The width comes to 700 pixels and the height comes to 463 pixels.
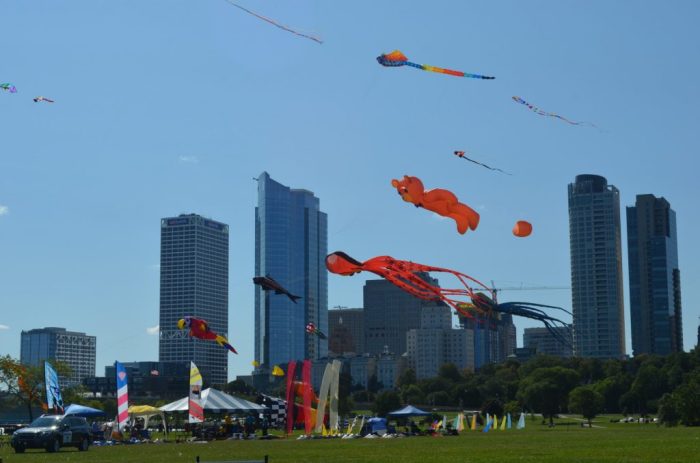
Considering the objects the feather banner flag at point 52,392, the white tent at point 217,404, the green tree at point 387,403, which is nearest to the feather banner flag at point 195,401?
the white tent at point 217,404

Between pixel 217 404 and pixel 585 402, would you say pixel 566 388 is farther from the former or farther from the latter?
pixel 217 404

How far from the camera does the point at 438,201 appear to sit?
4003 cm

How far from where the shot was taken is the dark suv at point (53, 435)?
121ft

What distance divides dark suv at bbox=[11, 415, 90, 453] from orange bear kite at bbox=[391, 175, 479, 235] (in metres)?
14.4

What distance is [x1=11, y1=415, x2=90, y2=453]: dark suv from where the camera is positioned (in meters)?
36.8

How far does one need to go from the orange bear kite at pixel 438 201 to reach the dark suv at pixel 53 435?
47.1ft

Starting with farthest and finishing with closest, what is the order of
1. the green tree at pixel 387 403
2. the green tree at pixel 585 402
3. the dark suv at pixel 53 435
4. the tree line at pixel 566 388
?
the green tree at pixel 387 403 → the tree line at pixel 566 388 → the green tree at pixel 585 402 → the dark suv at pixel 53 435

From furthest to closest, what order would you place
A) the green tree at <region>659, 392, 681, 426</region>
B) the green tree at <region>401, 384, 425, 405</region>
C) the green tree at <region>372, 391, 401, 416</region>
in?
the green tree at <region>401, 384, 425, 405</region> → the green tree at <region>372, 391, 401, 416</region> → the green tree at <region>659, 392, 681, 426</region>

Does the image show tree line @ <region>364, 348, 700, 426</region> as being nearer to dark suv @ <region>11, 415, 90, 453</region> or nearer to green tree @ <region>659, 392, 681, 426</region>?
green tree @ <region>659, 392, 681, 426</region>

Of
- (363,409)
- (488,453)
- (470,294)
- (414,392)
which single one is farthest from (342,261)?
(363,409)

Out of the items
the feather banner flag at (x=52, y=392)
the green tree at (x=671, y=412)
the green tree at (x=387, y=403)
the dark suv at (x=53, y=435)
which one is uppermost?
the feather banner flag at (x=52, y=392)

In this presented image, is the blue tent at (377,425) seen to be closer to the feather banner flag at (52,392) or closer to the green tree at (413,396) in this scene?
the feather banner flag at (52,392)

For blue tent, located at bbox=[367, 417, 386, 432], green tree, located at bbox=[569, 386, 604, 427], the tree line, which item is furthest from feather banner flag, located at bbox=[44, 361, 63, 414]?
green tree, located at bbox=[569, 386, 604, 427]

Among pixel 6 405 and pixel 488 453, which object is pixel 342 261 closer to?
pixel 488 453
